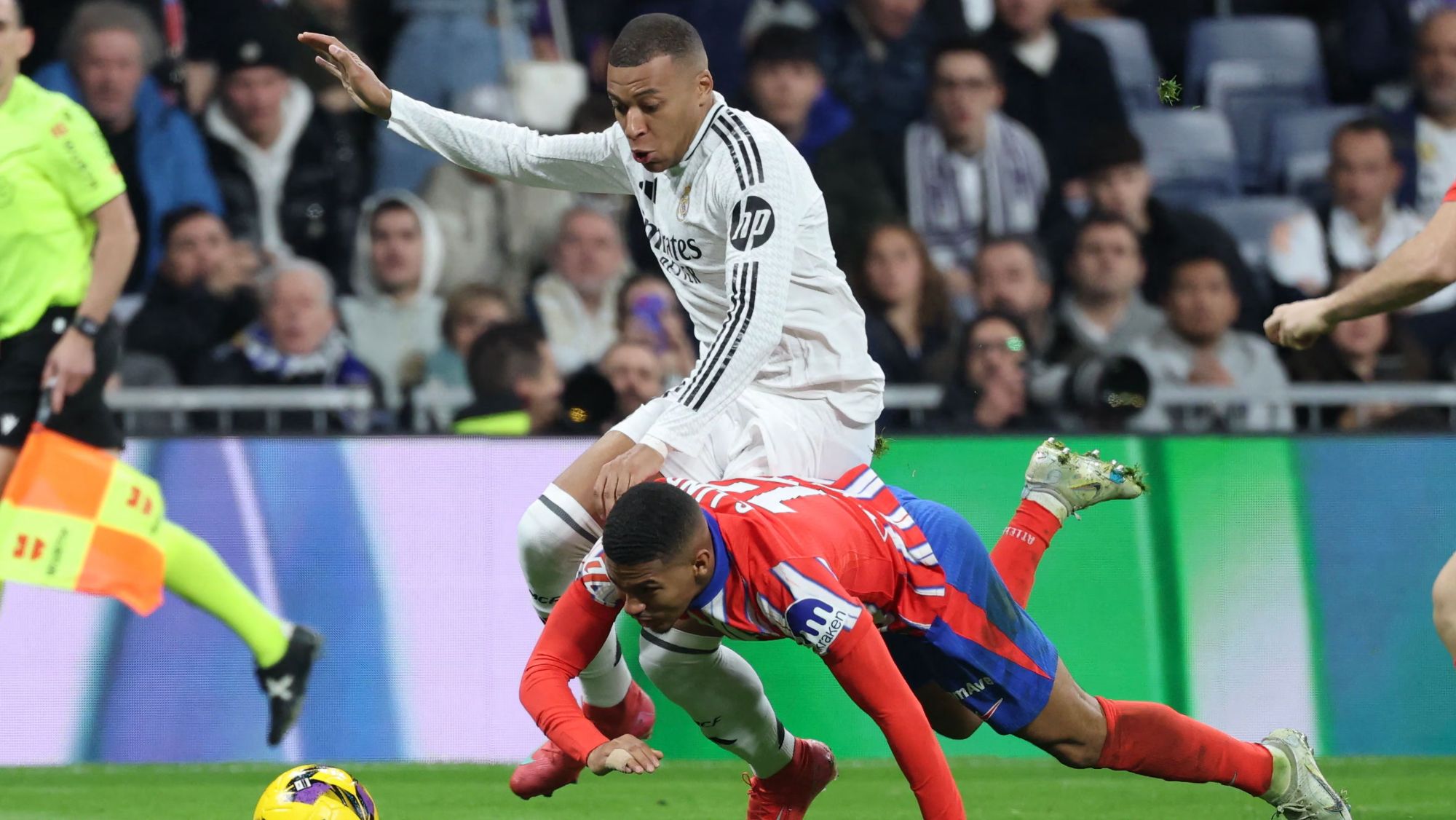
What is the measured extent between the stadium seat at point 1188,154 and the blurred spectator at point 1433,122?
36.1 inches

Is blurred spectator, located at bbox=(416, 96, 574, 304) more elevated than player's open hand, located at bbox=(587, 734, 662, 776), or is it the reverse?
blurred spectator, located at bbox=(416, 96, 574, 304)

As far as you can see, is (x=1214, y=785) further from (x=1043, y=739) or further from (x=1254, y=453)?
(x=1043, y=739)

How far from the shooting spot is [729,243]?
489cm

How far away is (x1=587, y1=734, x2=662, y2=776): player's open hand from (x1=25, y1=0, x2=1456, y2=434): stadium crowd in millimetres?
4352

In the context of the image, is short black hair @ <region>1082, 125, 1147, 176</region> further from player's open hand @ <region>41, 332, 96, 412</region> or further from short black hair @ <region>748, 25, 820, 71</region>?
player's open hand @ <region>41, 332, 96, 412</region>

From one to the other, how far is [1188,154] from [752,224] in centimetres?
628

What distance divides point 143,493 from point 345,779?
10.3 ft

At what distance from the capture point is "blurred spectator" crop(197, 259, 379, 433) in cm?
897

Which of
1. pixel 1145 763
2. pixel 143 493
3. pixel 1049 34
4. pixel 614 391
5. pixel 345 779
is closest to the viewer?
pixel 345 779

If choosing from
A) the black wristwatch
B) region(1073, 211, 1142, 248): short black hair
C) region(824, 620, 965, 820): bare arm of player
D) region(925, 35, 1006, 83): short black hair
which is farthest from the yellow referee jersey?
region(1073, 211, 1142, 248): short black hair

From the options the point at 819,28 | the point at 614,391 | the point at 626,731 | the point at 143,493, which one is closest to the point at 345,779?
the point at 626,731

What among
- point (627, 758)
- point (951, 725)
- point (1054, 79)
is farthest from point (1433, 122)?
point (627, 758)

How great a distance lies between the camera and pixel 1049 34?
10.2 meters

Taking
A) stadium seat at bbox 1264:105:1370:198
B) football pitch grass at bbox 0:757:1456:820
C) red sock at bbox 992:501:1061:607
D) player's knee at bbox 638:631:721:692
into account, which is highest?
stadium seat at bbox 1264:105:1370:198
